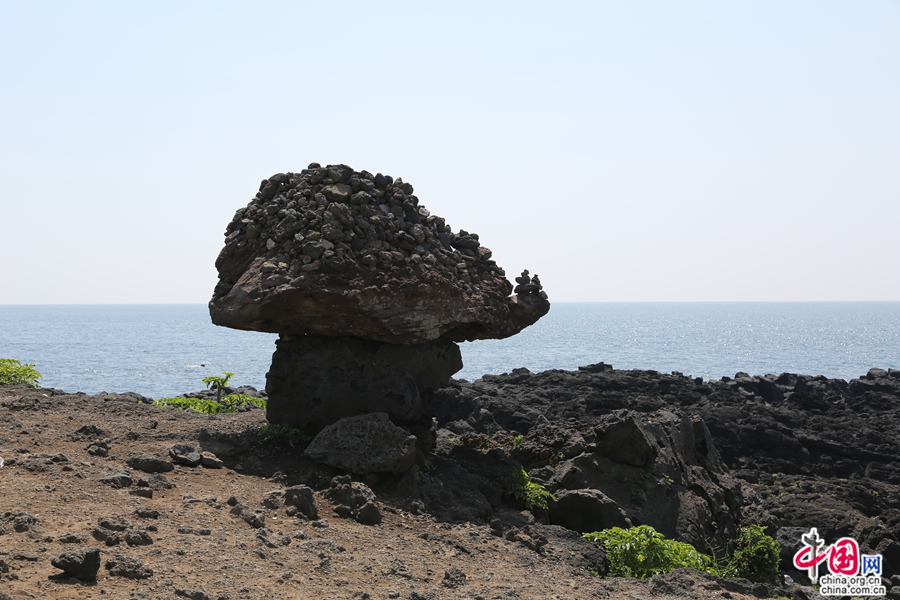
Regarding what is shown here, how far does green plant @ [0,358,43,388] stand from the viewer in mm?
15445

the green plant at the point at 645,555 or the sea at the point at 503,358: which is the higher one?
the green plant at the point at 645,555

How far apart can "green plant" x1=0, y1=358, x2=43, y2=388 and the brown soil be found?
4.69m

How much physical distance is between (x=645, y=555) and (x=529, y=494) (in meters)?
2.59

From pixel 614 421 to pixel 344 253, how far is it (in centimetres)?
533

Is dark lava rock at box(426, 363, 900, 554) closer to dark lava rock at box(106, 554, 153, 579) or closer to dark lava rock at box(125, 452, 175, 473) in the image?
dark lava rock at box(125, 452, 175, 473)

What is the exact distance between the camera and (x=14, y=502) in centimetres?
745

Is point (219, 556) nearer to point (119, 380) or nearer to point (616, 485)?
point (616, 485)

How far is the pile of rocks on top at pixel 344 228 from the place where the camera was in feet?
36.3

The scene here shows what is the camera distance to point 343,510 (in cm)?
916

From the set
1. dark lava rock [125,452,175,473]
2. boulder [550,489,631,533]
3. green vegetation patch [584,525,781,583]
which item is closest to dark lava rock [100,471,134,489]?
dark lava rock [125,452,175,473]

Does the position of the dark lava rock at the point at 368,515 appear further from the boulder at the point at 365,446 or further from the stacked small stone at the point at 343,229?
the stacked small stone at the point at 343,229

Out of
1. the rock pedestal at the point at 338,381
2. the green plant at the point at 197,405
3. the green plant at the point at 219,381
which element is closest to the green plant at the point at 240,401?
the green plant at the point at 219,381

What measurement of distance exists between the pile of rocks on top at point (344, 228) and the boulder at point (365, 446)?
7.29ft

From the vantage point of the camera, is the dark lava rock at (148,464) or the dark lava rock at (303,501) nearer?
the dark lava rock at (303,501)
